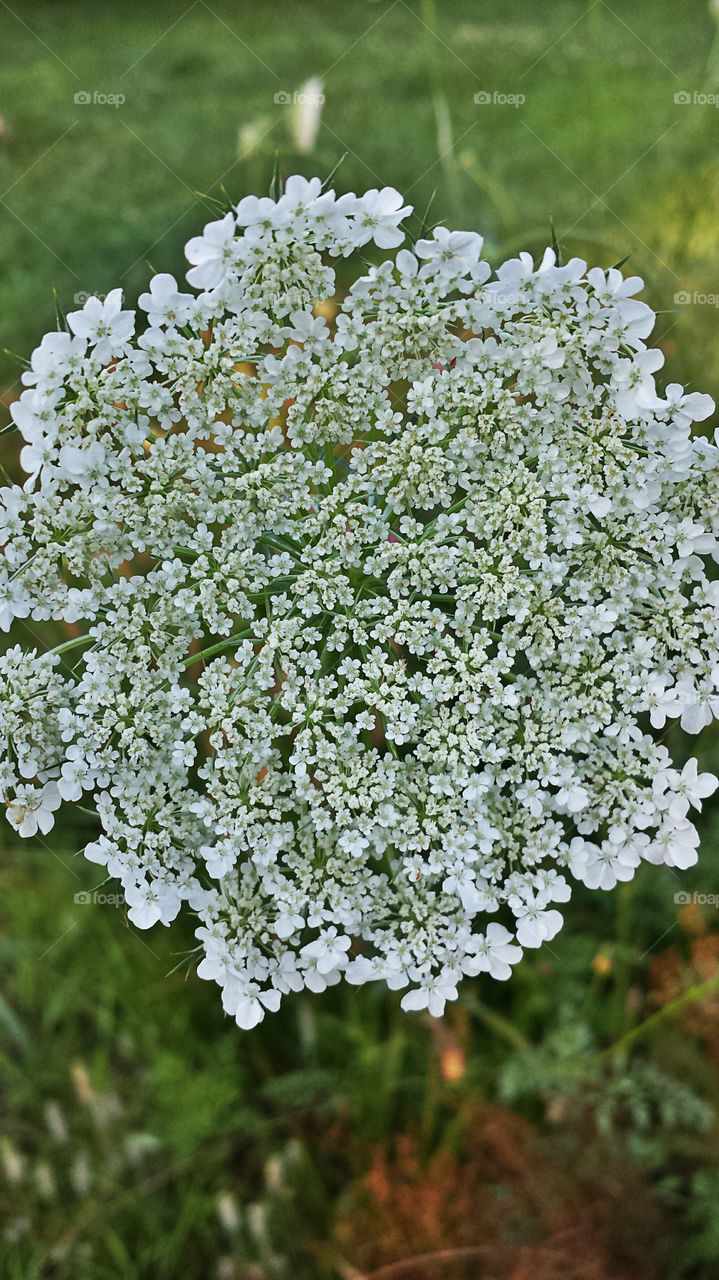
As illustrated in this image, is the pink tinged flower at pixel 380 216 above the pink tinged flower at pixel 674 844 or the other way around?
above

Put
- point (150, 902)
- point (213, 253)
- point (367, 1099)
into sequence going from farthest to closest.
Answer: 1. point (367, 1099)
2. point (150, 902)
3. point (213, 253)

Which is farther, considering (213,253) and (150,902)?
(150,902)

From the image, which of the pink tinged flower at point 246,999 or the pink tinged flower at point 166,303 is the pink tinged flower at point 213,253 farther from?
the pink tinged flower at point 246,999

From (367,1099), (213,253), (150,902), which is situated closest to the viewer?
(213,253)

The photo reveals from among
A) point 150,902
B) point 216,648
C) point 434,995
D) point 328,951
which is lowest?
point 434,995

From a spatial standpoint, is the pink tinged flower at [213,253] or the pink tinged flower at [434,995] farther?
the pink tinged flower at [434,995]

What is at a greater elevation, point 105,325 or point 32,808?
point 105,325

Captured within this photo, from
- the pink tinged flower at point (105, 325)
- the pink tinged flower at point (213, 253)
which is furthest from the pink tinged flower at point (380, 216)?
the pink tinged flower at point (105, 325)

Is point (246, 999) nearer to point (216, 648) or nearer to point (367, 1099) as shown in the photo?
point (216, 648)

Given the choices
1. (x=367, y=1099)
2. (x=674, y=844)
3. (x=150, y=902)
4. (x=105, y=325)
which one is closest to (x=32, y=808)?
(x=150, y=902)
